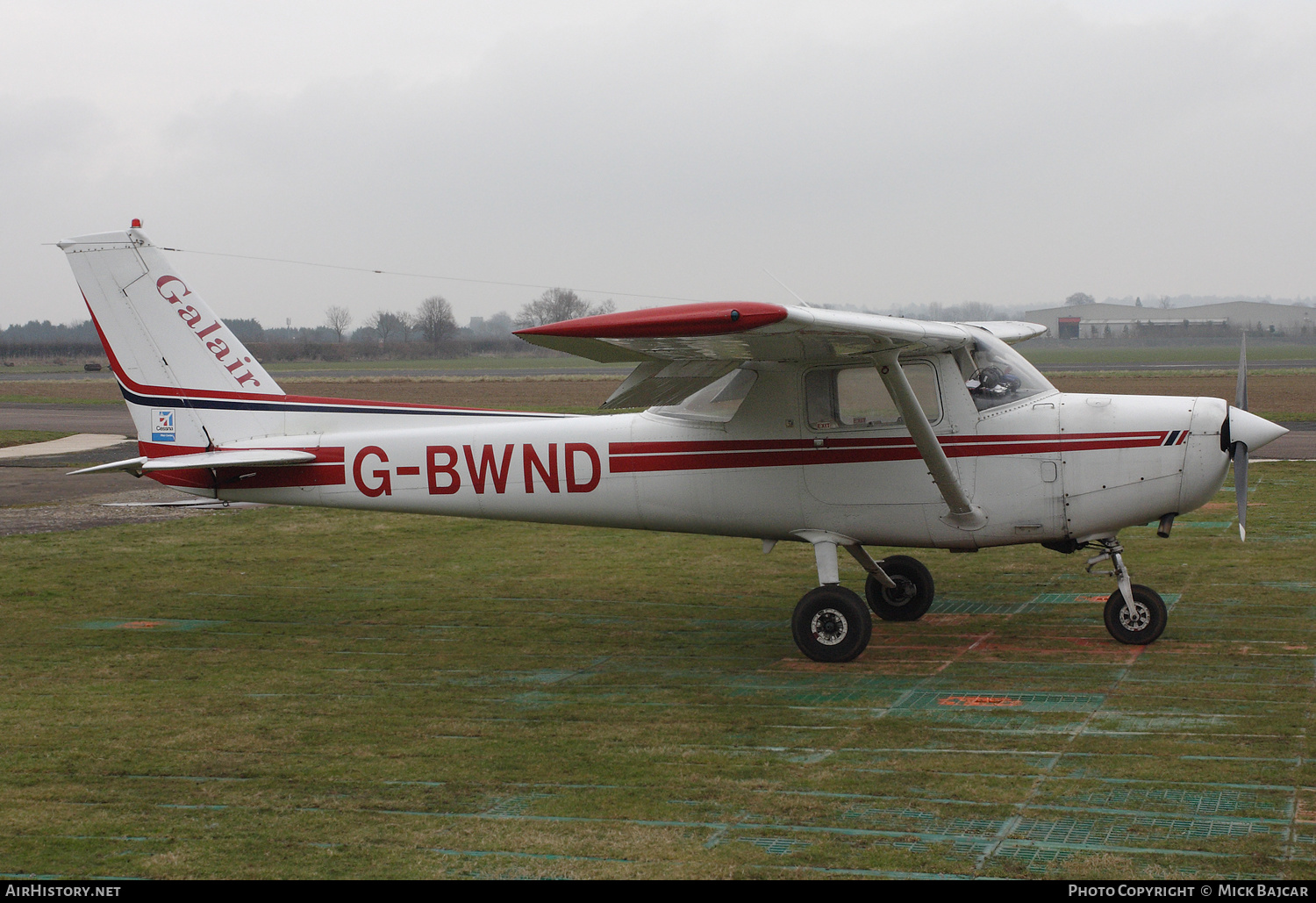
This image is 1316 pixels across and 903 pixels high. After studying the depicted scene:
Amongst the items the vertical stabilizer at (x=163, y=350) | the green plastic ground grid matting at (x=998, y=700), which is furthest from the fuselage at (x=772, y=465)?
the green plastic ground grid matting at (x=998, y=700)

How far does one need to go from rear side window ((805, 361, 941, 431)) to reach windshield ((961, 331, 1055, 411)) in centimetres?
32

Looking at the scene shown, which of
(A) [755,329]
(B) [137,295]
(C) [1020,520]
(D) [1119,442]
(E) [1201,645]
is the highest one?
(B) [137,295]

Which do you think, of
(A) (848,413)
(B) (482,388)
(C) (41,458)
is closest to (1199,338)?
(B) (482,388)

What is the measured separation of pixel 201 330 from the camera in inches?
430

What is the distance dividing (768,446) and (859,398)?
2.71 ft

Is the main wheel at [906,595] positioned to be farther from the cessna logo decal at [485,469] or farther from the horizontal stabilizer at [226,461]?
the horizontal stabilizer at [226,461]

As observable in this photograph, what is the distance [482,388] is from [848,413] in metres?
43.4

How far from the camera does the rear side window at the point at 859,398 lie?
9.35 meters

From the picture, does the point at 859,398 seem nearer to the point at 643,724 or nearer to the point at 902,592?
the point at 902,592

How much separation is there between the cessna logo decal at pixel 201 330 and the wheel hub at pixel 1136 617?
306 inches

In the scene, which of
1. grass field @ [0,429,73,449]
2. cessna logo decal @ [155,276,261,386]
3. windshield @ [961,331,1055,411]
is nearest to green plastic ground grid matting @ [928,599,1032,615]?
windshield @ [961,331,1055,411]

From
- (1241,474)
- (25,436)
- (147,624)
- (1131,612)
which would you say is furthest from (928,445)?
(25,436)
